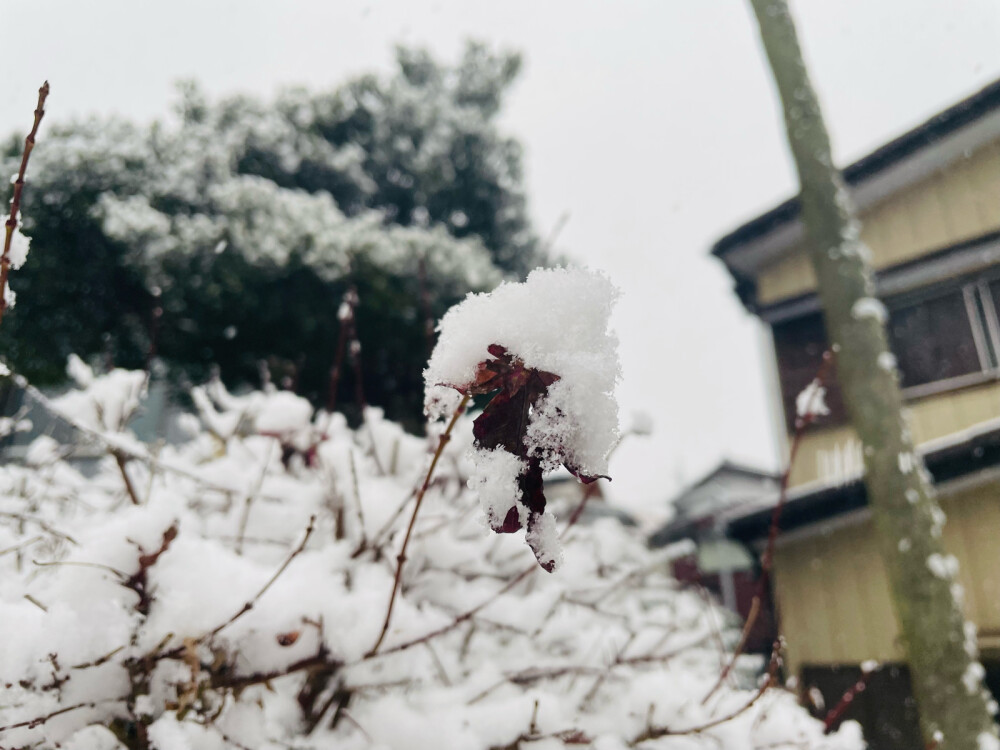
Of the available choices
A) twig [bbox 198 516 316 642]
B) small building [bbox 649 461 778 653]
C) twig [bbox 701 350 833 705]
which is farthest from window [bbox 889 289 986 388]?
twig [bbox 198 516 316 642]

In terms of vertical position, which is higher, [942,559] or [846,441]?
[846,441]

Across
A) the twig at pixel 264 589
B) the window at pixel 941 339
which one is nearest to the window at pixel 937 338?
the window at pixel 941 339

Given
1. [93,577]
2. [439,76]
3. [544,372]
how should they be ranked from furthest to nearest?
[439,76] < [93,577] < [544,372]

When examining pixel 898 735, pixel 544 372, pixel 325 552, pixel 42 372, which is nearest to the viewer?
pixel 544 372

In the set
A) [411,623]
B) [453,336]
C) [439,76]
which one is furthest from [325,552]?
[439,76]

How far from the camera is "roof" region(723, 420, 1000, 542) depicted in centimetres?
409

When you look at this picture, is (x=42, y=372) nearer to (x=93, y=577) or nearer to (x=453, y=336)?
(x=93, y=577)

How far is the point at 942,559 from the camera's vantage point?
2.67 metres

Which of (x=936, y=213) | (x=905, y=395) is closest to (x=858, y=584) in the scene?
(x=905, y=395)

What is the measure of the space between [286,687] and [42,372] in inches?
116

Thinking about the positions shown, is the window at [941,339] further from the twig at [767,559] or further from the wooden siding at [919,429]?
the twig at [767,559]

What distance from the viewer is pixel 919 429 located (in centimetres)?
536

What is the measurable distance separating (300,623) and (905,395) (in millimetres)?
5959

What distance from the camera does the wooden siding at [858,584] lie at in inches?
172
